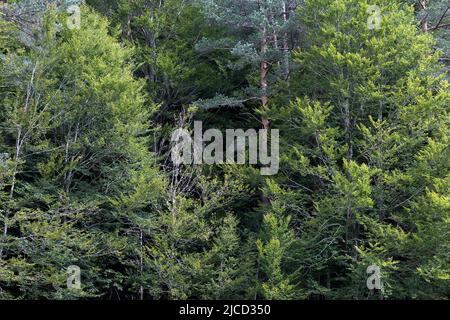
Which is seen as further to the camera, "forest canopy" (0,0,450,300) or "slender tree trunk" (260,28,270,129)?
"slender tree trunk" (260,28,270,129)

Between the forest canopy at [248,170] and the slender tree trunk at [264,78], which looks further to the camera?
the slender tree trunk at [264,78]

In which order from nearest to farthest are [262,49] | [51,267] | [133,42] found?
[51,267], [262,49], [133,42]

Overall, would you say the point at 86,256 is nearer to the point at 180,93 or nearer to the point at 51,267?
the point at 51,267

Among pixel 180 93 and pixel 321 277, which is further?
pixel 180 93

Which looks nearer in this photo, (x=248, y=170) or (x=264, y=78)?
(x=248, y=170)

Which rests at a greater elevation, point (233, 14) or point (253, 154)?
point (233, 14)

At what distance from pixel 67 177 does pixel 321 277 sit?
7.45 meters

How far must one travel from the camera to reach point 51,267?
1270 cm

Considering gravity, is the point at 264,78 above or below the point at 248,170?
above

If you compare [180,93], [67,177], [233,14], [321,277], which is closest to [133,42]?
[180,93]

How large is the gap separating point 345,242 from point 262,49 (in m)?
6.13

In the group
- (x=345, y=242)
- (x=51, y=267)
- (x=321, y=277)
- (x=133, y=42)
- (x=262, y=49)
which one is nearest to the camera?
(x=51, y=267)

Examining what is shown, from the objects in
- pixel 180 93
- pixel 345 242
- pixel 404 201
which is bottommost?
pixel 345 242

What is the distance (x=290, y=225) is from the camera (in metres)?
14.3
